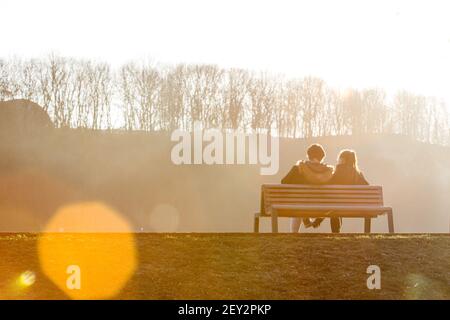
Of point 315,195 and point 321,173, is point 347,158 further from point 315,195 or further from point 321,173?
point 315,195

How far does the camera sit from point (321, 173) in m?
10.2

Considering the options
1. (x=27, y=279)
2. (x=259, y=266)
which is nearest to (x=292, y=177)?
(x=259, y=266)

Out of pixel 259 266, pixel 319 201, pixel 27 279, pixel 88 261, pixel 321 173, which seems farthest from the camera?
pixel 321 173

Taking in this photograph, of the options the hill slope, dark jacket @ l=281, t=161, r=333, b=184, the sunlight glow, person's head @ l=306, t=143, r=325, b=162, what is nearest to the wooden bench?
dark jacket @ l=281, t=161, r=333, b=184

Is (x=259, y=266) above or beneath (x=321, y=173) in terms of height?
beneath

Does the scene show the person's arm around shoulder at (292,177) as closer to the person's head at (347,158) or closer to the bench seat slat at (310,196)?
the person's head at (347,158)

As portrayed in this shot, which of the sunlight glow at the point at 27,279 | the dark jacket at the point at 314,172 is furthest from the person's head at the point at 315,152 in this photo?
the sunlight glow at the point at 27,279

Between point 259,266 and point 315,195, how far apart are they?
12.1 feet

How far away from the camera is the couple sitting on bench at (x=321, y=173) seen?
10.2 m

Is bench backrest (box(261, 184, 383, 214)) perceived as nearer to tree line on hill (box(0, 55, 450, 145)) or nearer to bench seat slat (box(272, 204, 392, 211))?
bench seat slat (box(272, 204, 392, 211))

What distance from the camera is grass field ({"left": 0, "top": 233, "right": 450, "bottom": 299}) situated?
17.5 ft
